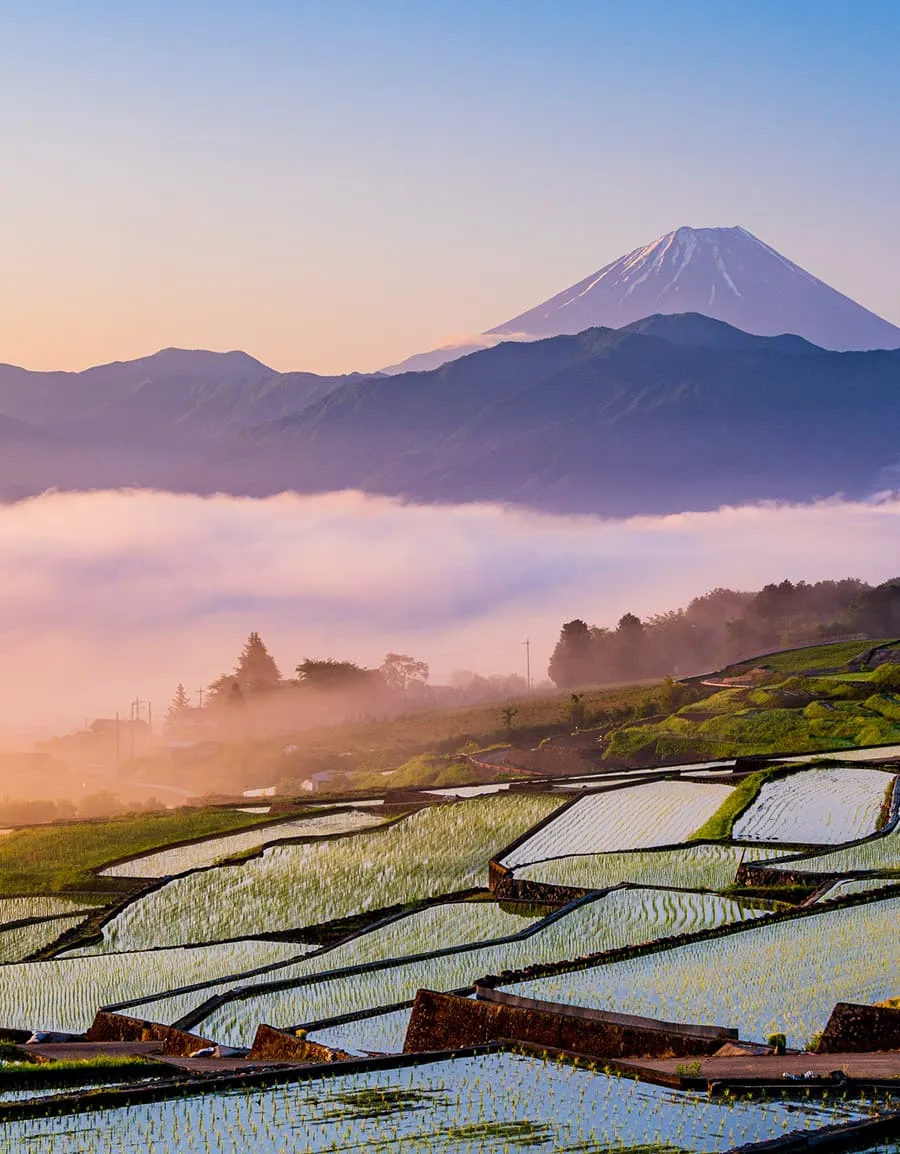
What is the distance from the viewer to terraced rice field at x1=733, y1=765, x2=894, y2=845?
38500mm

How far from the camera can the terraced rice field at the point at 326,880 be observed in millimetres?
37312

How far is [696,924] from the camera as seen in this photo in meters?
28.8

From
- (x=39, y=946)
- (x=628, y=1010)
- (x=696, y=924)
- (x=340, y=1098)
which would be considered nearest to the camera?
(x=340, y=1098)

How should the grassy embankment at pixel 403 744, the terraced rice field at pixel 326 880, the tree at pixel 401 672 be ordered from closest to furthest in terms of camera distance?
the terraced rice field at pixel 326 880 < the grassy embankment at pixel 403 744 < the tree at pixel 401 672

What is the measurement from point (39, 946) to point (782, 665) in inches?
2305

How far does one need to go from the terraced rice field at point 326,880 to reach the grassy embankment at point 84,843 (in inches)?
226

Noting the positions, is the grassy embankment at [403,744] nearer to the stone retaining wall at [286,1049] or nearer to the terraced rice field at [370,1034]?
the terraced rice field at [370,1034]

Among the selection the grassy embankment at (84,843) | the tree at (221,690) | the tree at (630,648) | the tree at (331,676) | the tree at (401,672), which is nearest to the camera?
the grassy embankment at (84,843)

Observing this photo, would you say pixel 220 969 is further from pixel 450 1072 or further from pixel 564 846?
pixel 450 1072

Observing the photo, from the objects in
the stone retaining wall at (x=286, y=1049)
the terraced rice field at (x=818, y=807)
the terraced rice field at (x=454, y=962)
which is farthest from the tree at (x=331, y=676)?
the stone retaining wall at (x=286, y=1049)

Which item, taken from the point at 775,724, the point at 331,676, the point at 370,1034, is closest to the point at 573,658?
the point at 331,676

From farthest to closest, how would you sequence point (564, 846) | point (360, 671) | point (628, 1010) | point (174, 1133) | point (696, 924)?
point (360, 671), point (564, 846), point (696, 924), point (628, 1010), point (174, 1133)

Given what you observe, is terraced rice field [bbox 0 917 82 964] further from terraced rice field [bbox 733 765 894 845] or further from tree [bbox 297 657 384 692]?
tree [bbox 297 657 384 692]

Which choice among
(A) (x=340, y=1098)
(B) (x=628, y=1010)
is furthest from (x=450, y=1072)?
(B) (x=628, y=1010)
